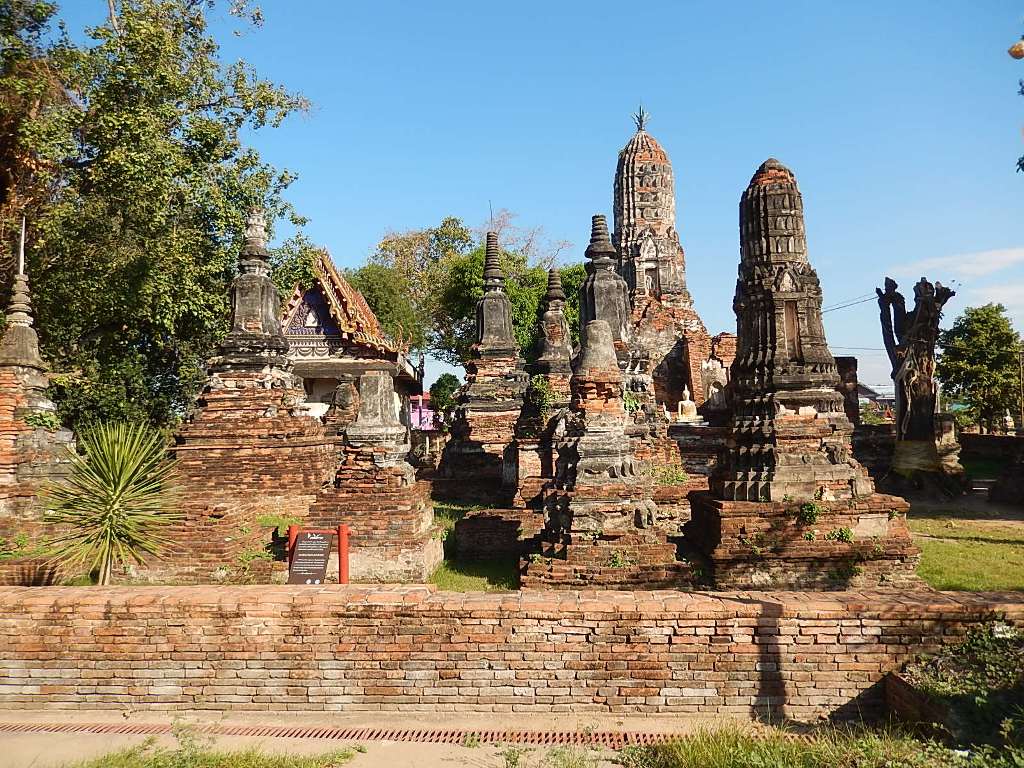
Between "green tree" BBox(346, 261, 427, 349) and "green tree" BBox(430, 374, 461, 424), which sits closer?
"green tree" BBox(346, 261, 427, 349)

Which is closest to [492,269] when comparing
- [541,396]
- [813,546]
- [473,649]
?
[541,396]

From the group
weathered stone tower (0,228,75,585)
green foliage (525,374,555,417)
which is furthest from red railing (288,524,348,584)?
green foliage (525,374,555,417)

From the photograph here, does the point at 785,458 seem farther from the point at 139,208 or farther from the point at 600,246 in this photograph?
the point at 139,208

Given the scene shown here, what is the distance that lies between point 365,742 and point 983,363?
30.3m

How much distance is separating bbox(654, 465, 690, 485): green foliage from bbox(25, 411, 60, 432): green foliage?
30.6ft

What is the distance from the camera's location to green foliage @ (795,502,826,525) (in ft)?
22.0

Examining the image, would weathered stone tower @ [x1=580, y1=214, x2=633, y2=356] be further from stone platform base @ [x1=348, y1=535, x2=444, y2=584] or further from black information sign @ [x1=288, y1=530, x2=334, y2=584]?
black information sign @ [x1=288, y1=530, x2=334, y2=584]

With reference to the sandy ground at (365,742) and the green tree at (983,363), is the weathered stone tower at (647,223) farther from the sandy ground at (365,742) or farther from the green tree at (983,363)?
the sandy ground at (365,742)

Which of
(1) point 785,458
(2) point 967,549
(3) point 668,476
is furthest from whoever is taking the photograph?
(3) point 668,476

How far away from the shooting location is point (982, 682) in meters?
4.06

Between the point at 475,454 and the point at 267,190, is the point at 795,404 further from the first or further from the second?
the point at 267,190

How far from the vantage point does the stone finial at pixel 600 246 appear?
561 inches

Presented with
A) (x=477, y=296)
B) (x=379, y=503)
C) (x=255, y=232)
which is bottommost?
(x=379, y=503)

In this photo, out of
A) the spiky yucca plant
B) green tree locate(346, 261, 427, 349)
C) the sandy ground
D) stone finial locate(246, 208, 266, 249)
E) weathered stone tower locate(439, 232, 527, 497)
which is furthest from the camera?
green tree locate(346, 261, 427, 349)
